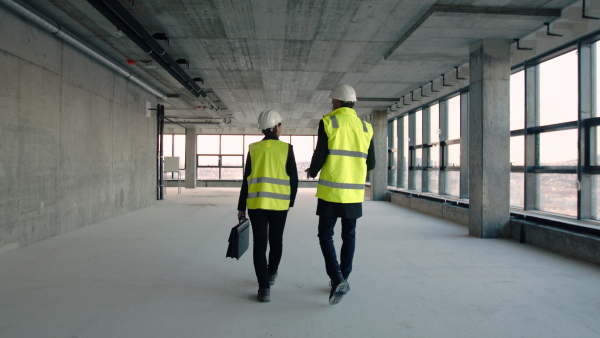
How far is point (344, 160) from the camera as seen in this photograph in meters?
2.98

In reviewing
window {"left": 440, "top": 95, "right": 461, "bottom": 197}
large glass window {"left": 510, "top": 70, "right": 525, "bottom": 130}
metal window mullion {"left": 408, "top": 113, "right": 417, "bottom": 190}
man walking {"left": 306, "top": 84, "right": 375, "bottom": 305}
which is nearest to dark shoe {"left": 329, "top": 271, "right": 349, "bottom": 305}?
man walking {"left": 306, "top": 84, "right": 375, "bottom": 305}

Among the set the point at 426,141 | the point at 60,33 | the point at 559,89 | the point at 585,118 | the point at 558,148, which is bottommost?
the point at 558,148

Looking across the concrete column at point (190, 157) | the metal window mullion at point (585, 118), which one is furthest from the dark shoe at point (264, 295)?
the concrete column at point (190, 157)

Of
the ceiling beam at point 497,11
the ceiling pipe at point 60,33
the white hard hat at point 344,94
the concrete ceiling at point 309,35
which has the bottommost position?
the white hard hat at point 344,94

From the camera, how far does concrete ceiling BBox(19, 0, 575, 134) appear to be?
201 inches

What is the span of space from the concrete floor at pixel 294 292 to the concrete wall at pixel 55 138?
0.74 metres

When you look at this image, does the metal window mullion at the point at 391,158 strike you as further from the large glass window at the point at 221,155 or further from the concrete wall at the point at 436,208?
the large glass window at the point at 221,155

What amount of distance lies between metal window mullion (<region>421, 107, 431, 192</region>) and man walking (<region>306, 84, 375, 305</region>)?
857cm

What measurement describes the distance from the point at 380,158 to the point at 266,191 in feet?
34.5

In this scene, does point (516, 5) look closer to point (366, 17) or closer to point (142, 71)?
point (366, 17)

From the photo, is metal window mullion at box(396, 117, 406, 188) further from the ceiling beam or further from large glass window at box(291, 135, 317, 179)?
large glass window at box(291, 135, 317, 179)

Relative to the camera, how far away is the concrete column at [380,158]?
13.0 metres

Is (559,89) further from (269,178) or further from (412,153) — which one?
(412,153)

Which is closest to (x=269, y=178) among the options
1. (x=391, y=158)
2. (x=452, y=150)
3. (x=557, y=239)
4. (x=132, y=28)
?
(x=132, y=28)
